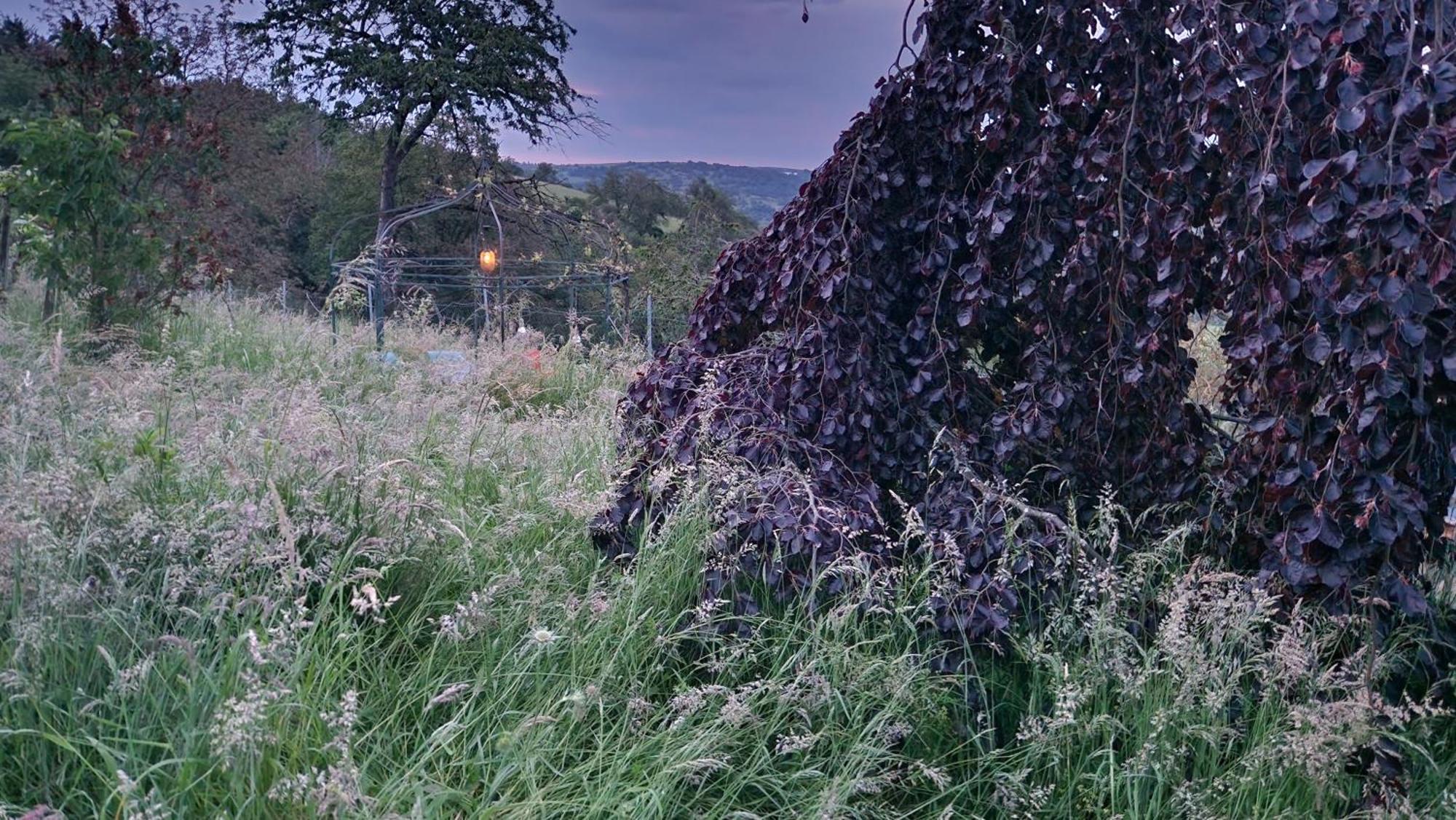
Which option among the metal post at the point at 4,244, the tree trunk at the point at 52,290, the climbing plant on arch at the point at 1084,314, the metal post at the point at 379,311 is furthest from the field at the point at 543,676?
the metal post at the point at 4,244

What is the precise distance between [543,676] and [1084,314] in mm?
1833

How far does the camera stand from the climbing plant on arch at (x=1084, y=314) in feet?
6.93

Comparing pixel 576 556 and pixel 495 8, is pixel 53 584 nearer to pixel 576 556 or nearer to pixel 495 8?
pixel 576 556

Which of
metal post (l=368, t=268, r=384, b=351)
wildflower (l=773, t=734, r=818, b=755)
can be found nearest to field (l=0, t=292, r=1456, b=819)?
wildflower (l=773, t=734, r=818, b=755)

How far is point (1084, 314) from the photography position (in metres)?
2.91

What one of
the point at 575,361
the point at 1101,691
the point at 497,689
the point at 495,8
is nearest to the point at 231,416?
the point at 497,689

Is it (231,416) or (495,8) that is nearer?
(231,416)

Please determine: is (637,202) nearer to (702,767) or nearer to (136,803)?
(702,767)

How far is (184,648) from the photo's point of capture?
176 centimetres

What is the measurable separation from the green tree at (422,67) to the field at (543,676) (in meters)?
17.6

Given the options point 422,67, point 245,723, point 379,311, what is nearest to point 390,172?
point 422,67

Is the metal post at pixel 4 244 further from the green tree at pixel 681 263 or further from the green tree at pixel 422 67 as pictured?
the green tree at pixel 422 67

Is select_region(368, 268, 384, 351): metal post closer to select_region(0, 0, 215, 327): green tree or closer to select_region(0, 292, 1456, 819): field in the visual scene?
select_region(0, 0, 215, 327): green tree

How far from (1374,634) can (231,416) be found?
139 inches
